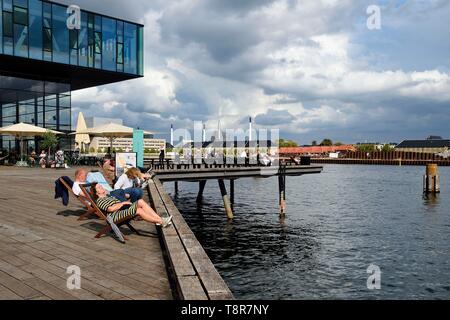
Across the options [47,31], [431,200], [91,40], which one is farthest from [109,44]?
[431,200]

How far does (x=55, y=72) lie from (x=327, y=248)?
3018 cm

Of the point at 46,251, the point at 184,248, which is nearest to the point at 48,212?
the point at 46,251

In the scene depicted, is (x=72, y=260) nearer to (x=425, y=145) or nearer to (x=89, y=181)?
(x=89, y=181)

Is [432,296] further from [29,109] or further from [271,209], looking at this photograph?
[29,109]

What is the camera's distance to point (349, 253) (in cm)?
1416

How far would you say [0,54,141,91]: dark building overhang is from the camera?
32.1 m

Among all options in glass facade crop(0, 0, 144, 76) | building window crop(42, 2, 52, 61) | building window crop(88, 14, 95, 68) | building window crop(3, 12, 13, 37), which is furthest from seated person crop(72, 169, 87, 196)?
building window crop(88, 14, 95, 68)

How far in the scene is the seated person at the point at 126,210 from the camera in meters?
6.98

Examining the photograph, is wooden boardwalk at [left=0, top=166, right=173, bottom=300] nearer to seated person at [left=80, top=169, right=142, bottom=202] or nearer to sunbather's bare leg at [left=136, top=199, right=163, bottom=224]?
sunbather's bare leg at [left=136, top=199, right=163, bottom=224]

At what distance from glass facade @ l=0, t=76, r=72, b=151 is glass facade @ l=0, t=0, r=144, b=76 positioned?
4.74 meters

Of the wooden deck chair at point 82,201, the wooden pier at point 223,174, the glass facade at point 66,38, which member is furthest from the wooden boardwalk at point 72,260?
the glass facade at point 66,38

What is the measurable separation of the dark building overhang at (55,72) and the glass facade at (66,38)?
2.13 feet
